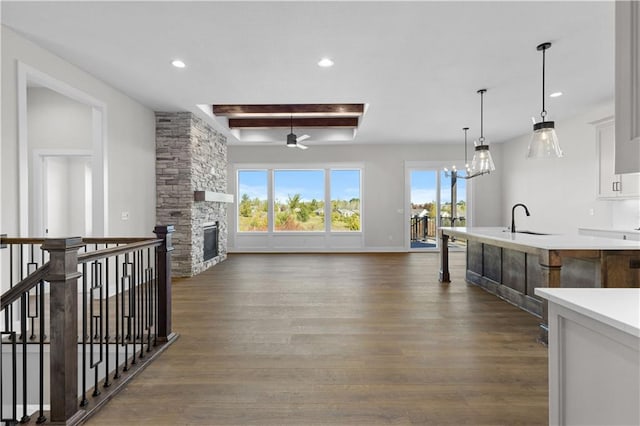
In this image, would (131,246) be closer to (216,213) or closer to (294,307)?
(294,307)

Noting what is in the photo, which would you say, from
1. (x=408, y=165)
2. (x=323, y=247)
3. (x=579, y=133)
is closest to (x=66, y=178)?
(x=323, y=247)

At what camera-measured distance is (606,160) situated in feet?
A: 18.3

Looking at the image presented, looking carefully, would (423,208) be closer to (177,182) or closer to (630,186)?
(630,186)

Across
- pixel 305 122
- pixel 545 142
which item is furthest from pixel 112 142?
pixel 545 142

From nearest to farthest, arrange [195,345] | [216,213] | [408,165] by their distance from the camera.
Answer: [195,345] → [216,213] → [408,165]

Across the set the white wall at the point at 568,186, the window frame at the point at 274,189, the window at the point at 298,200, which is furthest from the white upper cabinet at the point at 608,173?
the window at the point at 298,200

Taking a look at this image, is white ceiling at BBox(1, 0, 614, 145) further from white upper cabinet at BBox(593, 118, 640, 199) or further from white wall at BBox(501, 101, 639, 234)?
white wall at BBox(501, 101, 639, 234)

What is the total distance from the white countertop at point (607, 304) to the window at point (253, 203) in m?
8.19

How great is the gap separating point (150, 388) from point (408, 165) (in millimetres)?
8027

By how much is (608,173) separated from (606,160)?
215 millimetres

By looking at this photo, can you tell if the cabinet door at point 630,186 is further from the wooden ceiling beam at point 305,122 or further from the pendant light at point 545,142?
the wooden ceiling beam at point 305,122

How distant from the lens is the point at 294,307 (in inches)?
161

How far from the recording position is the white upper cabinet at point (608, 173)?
17.0ft

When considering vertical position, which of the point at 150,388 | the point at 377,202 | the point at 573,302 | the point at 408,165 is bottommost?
the point at 150,388
